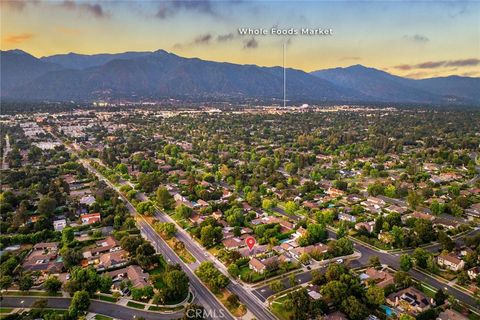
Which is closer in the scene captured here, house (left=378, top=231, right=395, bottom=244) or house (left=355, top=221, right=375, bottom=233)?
house (left=378, top=231, right=395, bottom=244)

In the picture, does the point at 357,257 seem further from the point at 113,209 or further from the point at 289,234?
the point at 113,209

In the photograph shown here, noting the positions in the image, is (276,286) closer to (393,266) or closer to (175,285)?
(175,285)

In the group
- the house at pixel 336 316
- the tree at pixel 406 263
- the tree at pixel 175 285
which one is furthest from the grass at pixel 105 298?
the tree at pixel 406 263

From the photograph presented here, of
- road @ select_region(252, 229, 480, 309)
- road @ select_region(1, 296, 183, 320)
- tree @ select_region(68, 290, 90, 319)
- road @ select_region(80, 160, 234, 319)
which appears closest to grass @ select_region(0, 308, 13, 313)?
road @ select_region(1, 296, 183, 320)

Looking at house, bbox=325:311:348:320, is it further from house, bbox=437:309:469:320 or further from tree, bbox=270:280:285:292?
house, bbox=437:309:469:320

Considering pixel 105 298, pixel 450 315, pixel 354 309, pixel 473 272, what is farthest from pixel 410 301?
pixel 105 298
